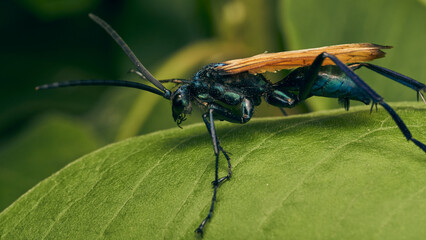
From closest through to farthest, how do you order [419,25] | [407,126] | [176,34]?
[407,126] < [419,25] < [176,34]

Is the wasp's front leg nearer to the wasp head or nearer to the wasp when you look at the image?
the wasp

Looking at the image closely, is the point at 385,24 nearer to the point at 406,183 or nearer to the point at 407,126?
the point at 407,126

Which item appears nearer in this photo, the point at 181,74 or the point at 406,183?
the point at 406,183

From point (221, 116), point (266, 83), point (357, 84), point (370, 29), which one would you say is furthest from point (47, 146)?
point (370, 29)

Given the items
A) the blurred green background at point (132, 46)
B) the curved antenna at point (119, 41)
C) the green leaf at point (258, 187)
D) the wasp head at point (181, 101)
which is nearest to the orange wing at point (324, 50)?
the green leaf at point (258, 187)

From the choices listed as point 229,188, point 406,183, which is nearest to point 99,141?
point 229,188
